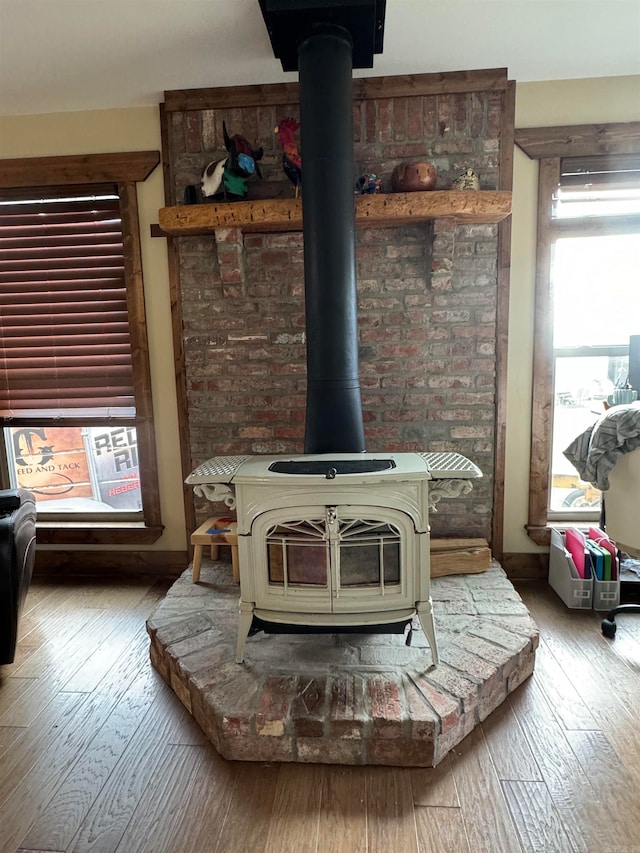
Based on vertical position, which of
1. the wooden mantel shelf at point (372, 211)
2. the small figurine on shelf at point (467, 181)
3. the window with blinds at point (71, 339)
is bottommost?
the window with blinds at point (71, 339)

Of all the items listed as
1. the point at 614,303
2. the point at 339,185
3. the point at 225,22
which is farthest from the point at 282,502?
the point at 614,303

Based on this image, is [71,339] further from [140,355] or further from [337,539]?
[337,539]

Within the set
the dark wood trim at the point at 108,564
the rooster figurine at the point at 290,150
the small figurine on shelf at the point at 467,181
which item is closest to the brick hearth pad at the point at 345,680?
the dark wood trim at the point at 108,564

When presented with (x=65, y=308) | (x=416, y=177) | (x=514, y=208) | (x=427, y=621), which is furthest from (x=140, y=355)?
(x=514, y=208)

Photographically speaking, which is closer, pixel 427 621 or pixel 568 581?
pixel 427 621

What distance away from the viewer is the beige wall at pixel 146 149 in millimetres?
2537

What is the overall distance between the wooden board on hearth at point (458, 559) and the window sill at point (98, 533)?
1493mm

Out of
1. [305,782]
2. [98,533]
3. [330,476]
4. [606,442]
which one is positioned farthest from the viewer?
[98,533]

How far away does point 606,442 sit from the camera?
6.68 feet

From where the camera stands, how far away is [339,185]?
1876 mm

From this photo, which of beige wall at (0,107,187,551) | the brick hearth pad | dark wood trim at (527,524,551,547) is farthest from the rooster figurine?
dark wood trim at (527,524,551,547)

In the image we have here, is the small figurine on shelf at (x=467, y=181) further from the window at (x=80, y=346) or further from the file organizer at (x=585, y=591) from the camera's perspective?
the file organizer at (x=585, y=591)

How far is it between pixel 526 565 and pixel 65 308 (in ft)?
9.26

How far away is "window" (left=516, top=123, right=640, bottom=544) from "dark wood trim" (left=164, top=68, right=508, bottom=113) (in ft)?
1.00
